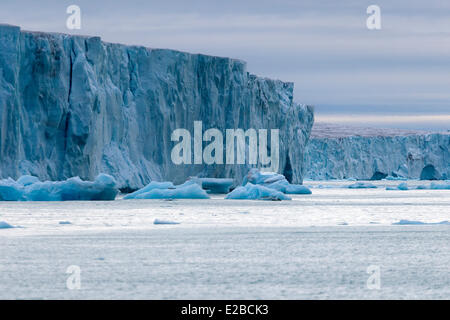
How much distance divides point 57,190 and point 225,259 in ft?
41.3

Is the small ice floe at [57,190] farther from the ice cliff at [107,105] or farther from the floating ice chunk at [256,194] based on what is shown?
the floating ice chunk at [256,194]

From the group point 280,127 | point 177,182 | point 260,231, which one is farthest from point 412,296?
point 280,127

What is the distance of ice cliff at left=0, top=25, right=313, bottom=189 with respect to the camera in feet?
73.2

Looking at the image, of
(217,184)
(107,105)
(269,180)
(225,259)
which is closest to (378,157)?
(217,184)

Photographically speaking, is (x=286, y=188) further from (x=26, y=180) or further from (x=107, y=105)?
(x=26, y=180)

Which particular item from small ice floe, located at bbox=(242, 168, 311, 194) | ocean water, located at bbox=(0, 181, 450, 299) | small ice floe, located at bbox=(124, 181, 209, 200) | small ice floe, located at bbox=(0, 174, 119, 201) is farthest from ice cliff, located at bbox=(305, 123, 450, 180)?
ocean water, located at bbox=(0, 181, 450, 299)

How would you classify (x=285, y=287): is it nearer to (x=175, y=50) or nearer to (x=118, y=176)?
(x=118, y=176)

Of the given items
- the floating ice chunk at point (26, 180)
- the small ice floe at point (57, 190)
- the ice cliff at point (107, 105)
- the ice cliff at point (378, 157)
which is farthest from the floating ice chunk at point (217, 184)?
the ice cliff at point (378, 157)

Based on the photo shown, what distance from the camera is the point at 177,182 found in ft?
95.2

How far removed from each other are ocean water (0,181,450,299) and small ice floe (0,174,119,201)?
6.41 meters

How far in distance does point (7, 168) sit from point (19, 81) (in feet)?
8.98

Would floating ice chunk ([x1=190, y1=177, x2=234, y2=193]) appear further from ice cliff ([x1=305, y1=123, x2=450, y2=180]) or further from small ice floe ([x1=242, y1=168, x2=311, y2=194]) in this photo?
ice cliff ([x1=305, y1=123, x2=450, y2=180])

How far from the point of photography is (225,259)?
718 centimetres

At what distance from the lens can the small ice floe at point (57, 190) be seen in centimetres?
1875
